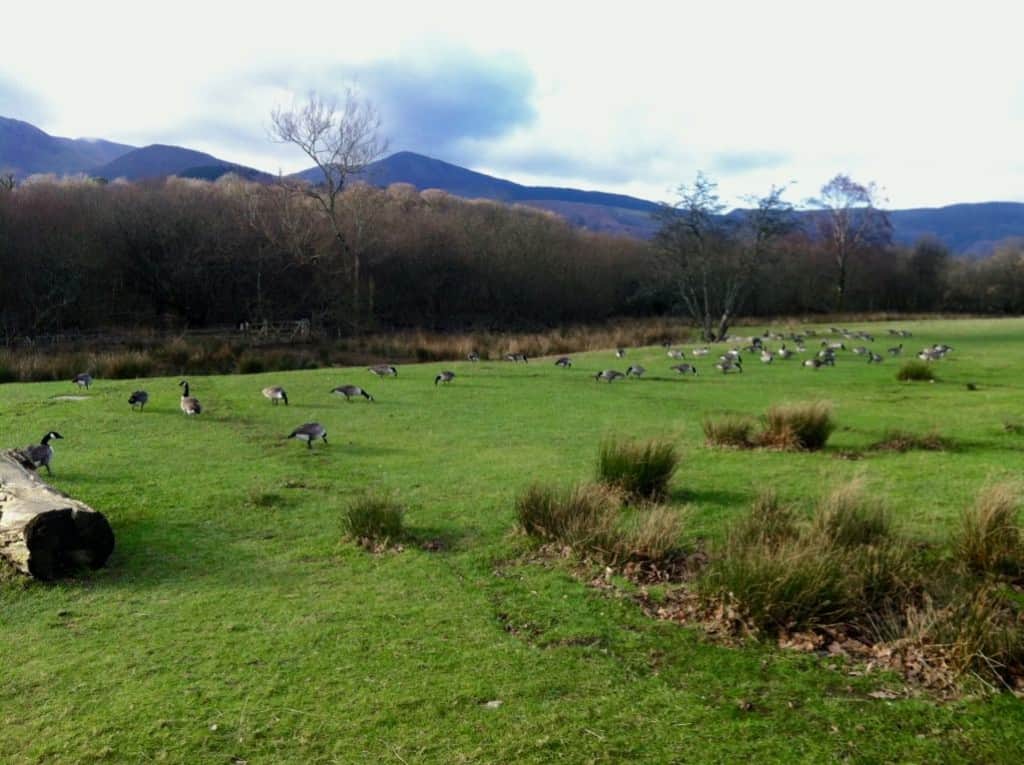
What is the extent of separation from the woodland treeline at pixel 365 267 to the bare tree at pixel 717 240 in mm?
322

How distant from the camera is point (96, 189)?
147ft

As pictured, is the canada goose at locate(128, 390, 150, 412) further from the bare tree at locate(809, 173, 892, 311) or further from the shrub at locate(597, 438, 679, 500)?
the bare tree at locate(809, 173, 892, 311)

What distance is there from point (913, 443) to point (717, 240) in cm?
3163

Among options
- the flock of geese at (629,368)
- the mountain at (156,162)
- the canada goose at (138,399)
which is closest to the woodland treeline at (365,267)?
the flock of geese at (629,368)

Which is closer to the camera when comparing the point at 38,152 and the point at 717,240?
the point at 717,240

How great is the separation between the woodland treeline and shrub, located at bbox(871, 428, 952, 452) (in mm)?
29779

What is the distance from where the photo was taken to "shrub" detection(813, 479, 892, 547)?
6.04 m

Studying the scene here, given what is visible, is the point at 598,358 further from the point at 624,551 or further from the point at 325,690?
the point at 325,690

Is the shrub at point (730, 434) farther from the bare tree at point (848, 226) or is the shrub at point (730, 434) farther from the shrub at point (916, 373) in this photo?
the bare tree at point (848, 226)

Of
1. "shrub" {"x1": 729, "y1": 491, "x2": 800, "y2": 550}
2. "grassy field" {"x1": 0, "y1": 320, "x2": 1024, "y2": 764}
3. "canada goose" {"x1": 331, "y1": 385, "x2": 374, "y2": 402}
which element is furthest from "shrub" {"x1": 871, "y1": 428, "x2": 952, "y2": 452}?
"canada goose" {"x1": 331, "y1": 385, "x2": 374, "y2": 402}

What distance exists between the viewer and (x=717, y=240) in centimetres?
4028

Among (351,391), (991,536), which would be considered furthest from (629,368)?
(991,536)

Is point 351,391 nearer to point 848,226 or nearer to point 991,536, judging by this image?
point 991,536

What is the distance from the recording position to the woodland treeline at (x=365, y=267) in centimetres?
3969
